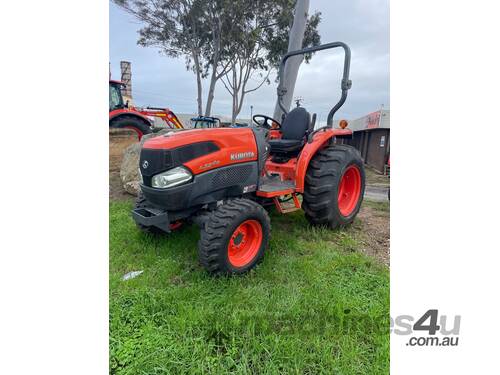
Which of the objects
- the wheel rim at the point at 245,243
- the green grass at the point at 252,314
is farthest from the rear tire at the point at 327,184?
the wheel rim at the point at 245,243

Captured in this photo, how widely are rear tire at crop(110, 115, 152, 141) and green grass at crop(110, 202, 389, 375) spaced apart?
198 inches

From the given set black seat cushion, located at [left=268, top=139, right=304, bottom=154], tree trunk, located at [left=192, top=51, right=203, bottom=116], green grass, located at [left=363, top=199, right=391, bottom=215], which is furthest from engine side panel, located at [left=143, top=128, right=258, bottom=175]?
tree trunk, located at [left=192, top=51, right=203, bottom=116]

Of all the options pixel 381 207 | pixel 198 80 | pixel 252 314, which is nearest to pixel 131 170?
pixel 252 314

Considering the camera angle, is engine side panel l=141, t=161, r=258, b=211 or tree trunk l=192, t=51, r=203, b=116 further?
tree trunk l=192, t=51, r=203, b=116

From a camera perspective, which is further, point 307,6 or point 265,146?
point 307,6

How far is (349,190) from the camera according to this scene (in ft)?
12.1

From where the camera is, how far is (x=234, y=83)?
13.6 m

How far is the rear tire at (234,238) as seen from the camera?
218cm

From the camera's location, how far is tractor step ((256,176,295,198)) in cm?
280

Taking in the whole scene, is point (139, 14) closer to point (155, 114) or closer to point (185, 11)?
point (185, 11)

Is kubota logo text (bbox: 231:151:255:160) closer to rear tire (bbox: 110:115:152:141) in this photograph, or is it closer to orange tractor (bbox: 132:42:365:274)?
orange tractor (bbox: 132:42:365:274)

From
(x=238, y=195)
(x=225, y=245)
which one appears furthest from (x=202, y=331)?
(x=238, y=195)

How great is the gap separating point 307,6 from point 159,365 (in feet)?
19.3

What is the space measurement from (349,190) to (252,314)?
2.36 m
